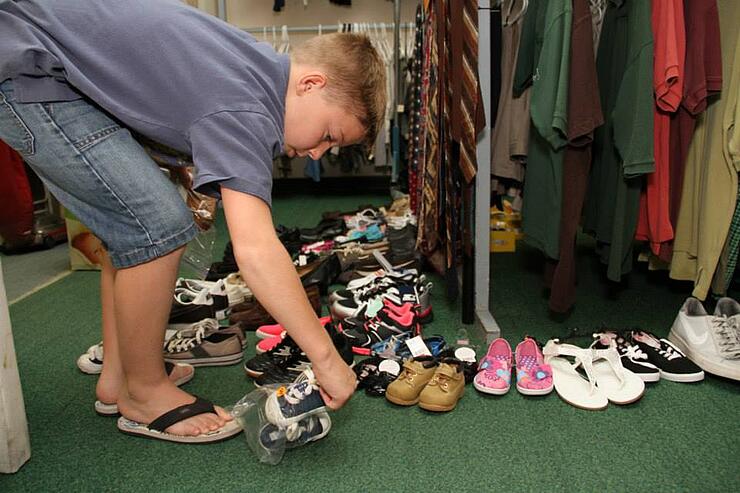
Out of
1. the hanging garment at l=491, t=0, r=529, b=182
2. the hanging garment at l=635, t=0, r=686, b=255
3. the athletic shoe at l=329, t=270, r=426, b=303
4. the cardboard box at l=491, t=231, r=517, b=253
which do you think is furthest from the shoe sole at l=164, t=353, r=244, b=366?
the cardboard box at l=491, t=231, r=517, b=253

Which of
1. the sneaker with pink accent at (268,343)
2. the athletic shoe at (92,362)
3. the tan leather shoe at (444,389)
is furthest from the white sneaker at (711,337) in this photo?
the athletic shoe at (92,362)

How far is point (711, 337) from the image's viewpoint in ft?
4.78

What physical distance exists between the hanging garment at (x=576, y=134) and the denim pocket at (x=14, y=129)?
1220 mm

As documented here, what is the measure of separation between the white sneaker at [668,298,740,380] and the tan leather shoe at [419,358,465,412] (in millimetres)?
635

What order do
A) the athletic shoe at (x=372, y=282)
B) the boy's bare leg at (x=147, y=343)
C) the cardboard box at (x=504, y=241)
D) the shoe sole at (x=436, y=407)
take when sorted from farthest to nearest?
the cardboard box at (x=504, y=241) → the athletic shoe at (x=372, y=282) → the shoe sole at (x=436, y=407) → the boy's bare leg at (x=147, y=343)

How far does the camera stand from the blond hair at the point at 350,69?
3.25 ft

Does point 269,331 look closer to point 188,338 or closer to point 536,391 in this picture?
point 188,338

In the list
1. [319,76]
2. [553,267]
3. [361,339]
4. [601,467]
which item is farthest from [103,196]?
[553,267]

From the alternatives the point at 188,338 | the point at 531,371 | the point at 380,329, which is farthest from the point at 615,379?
the point at 188,338

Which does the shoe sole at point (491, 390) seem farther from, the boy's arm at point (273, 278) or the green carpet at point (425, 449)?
the boy's arm at point (273, 278)

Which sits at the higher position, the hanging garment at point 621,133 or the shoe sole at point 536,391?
the hanging garment at point 621,133

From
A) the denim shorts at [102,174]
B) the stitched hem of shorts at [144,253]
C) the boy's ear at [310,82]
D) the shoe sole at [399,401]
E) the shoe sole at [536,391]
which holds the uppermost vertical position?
the boy's ear at [310,82]

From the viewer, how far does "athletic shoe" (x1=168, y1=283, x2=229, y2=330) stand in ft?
5.88

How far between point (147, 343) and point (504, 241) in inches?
77.9
